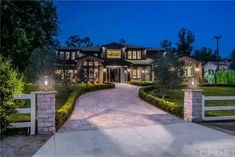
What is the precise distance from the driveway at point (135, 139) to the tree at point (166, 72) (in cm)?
791

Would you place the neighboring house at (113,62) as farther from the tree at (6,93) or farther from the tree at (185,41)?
the tree at (6,93)

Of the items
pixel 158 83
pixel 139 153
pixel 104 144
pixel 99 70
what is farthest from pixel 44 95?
pixel 99 70

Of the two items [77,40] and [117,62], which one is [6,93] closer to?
[117,62]

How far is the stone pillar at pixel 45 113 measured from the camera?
873 centimetres

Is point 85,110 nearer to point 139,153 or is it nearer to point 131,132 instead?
point 131,132

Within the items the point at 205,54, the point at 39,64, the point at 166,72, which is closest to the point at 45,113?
the point at 39,64

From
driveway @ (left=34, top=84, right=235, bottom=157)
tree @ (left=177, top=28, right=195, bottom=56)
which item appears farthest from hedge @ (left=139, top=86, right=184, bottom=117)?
tree @ (left=177, top=28, right=195, bottom=56)

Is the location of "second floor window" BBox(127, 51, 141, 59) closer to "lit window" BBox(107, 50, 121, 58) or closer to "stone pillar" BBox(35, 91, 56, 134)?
"lit window" BBox(107, 50, 121, 58)

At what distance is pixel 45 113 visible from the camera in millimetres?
8750

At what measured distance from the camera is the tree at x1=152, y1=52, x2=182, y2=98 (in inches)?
757

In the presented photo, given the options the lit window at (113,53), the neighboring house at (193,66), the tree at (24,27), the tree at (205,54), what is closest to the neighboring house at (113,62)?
the lit window at (113,53)

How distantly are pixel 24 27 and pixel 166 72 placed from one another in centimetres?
872

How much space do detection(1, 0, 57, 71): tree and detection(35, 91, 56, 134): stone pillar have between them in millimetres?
5744

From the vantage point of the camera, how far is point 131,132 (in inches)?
349
